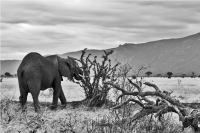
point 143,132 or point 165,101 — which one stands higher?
point 165,101

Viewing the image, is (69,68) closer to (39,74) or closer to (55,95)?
(55,95)

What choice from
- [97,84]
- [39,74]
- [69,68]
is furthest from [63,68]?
[39,74]

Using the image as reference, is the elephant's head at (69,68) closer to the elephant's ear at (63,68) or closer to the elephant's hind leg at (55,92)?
the elephant's ear at (63,68)

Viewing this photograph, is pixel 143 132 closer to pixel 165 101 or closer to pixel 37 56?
pixel 165 101

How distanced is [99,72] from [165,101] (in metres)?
4.72

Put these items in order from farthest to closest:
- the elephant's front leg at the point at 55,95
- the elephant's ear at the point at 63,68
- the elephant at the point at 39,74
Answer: the elephant's ear at the point at 63,68 < the elephant's front leg at the point at 55,95 < the elephant at the point at 39,74

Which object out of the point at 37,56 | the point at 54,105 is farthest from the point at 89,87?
the point at 37,56

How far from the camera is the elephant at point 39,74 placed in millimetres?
10766

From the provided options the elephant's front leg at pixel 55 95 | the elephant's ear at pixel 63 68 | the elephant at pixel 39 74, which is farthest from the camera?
the elephant's ear at pixel 63 68

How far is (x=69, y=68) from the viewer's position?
1273cm

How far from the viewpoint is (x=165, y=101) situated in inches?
321

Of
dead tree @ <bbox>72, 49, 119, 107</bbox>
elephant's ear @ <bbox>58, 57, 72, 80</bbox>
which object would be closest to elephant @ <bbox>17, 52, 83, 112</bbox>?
elephant's ear @ <bbox>58, 57, 72, 80</bbox>

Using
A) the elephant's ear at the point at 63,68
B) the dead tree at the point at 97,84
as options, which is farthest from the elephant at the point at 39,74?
the dead tree at the point at 97,84

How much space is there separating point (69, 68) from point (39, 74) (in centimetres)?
198
